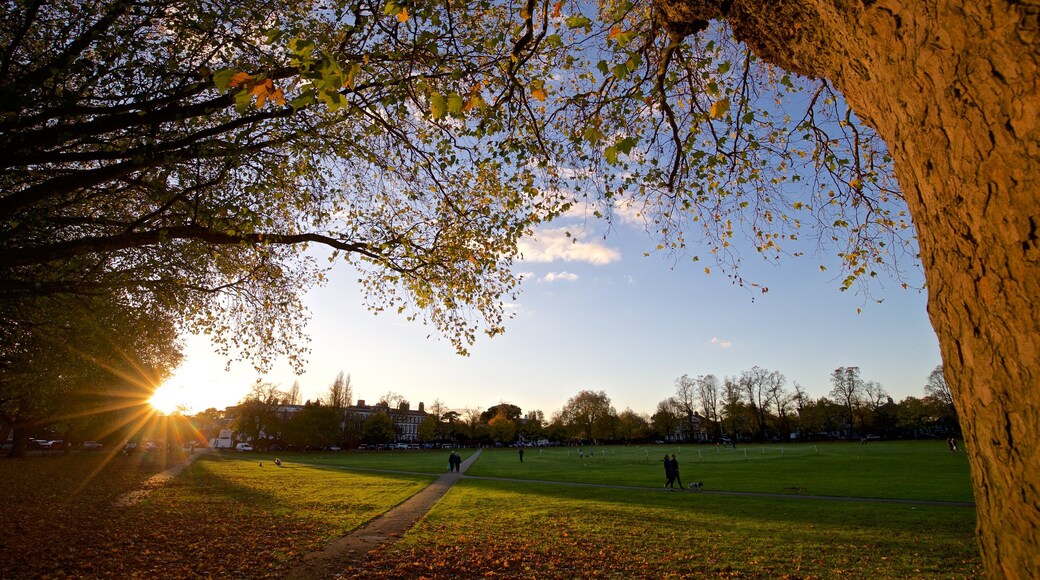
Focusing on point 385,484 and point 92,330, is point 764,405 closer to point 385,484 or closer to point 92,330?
point 385,484

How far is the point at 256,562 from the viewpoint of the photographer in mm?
10000

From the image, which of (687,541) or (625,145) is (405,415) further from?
(625,145)

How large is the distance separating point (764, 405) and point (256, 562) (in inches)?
4856

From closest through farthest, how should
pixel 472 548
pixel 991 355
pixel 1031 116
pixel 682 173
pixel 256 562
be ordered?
pixel 1031 116
pixel 991 355
pixel 682 173
pixel 256 562
pixel 472 548

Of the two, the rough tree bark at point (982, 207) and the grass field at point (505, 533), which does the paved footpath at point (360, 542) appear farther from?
the rough tree bark at point (982, 207)

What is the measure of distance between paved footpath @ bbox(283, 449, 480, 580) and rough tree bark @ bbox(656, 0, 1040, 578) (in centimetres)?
1022

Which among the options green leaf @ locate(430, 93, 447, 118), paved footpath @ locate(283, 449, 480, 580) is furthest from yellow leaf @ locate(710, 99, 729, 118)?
paved footpath @ locate(283, 449, 480, 580)

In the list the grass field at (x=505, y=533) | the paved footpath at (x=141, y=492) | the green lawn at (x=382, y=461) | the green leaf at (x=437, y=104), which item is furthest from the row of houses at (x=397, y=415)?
the green leaf at (x=437, y=104)

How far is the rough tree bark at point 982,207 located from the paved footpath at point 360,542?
33.5 feet

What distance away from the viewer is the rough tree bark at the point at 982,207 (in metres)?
1.89

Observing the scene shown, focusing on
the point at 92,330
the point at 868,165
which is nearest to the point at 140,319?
the point at 92,330

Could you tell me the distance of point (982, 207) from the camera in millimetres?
2064

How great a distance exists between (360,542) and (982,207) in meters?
13.5

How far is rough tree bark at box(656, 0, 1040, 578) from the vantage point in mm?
1887
